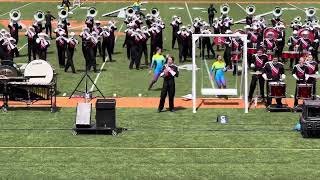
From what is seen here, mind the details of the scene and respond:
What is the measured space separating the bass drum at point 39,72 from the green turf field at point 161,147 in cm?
95

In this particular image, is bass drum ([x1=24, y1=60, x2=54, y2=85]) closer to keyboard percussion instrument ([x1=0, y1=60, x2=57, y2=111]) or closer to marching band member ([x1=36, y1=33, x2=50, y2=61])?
keyboard percussion instrument ([x1=0, y1=60, x2=57, y2=111])

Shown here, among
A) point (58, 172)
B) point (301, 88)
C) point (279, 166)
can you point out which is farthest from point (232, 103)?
point (58, 172)

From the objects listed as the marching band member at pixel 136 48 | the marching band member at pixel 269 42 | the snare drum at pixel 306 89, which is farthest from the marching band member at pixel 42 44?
the snare drum at pixel 306 89

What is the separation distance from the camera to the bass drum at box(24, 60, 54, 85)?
19.0 metres

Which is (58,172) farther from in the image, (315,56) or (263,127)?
(315,56)

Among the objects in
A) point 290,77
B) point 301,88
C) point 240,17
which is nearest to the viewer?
point 301,88

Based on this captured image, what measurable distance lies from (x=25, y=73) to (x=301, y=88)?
7989mm

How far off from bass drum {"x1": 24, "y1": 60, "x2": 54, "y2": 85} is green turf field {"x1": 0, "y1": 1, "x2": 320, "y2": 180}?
0.95 meters

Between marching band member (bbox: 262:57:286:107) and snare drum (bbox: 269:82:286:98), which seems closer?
snare drum (bbox: 269:82:286:98)

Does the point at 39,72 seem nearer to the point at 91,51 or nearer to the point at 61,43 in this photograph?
the point at 91,51

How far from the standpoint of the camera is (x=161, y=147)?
14969 mm

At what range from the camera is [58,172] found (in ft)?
42.8

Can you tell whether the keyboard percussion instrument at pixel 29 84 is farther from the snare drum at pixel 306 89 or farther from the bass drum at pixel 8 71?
the snare drum at pixel 306 89

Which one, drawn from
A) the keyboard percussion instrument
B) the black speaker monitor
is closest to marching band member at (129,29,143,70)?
the keyboard percussion instrument
